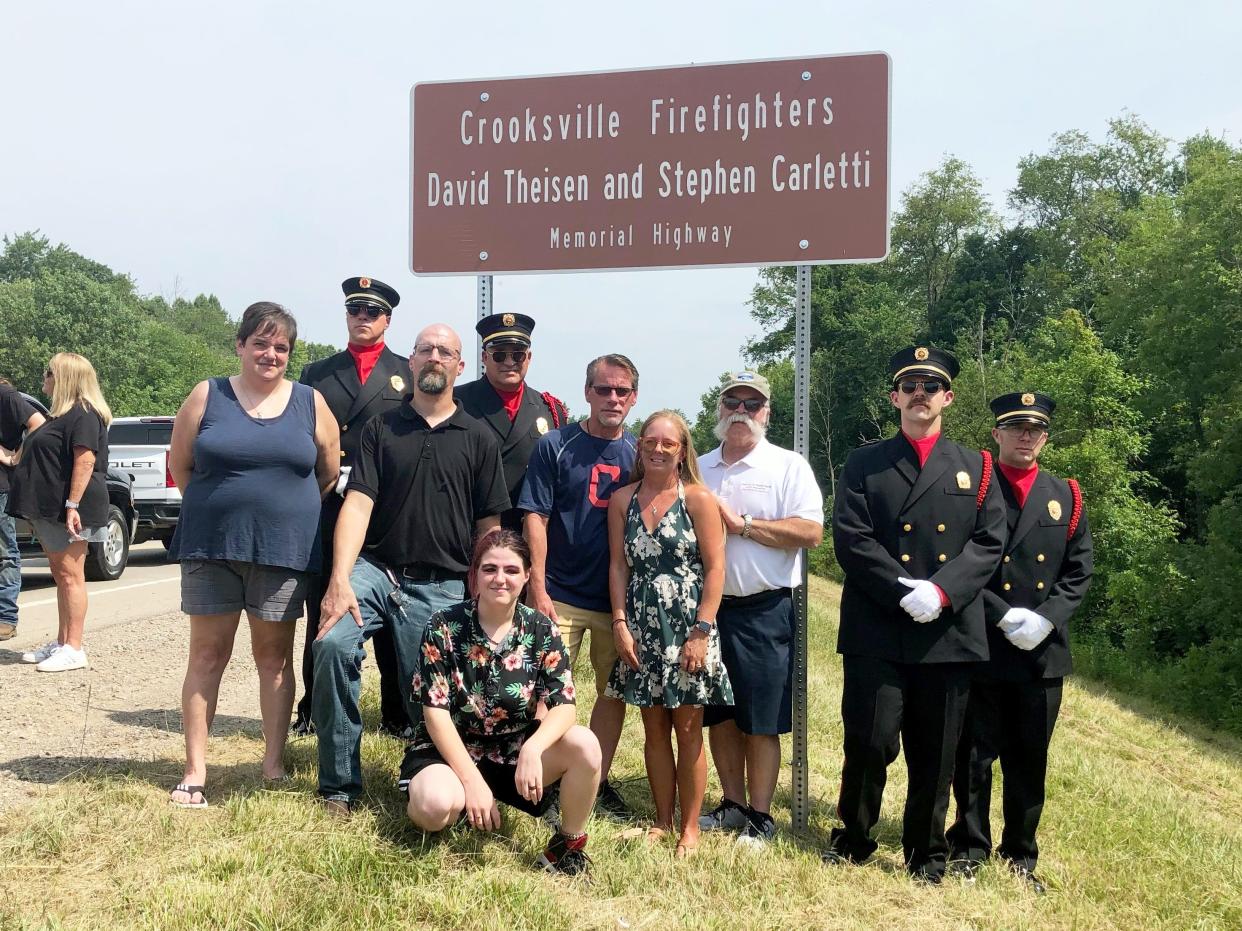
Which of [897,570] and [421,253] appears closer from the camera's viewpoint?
[897,570]

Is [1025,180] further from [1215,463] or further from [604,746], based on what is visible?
[604,746]

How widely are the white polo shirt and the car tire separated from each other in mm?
9019

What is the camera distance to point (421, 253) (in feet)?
17.1

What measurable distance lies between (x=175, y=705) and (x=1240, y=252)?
27780 mm

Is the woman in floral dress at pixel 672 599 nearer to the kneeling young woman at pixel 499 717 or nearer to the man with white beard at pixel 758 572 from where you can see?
the man with white beard at pixel 758 572

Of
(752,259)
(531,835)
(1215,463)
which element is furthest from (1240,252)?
(531,835)

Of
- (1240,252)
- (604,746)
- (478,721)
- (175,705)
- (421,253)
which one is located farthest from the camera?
(1240,252)

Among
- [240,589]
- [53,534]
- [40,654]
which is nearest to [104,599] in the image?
[40,654]

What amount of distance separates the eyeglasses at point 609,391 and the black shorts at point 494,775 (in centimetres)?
153

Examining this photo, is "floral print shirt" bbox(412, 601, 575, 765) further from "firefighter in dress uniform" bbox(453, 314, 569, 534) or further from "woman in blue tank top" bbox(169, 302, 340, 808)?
"firefighter in dress uniform" bbox(453, 314, 569, 534)

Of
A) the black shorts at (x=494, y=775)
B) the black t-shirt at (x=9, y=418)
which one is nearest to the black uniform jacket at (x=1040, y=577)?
the black shorts at (x=494, y=775)

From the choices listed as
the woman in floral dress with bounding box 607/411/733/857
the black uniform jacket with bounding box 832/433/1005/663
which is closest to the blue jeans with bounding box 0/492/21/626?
the woman in floral dress with bounding box 607/411/733/857

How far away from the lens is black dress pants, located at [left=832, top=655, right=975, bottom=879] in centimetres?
416

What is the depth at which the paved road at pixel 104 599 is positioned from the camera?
8.48 m
